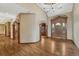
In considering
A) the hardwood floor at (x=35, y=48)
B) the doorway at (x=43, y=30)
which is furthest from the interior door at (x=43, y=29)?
the hardwood floor at (x=35, y=48)

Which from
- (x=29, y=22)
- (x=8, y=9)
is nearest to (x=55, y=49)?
(x=29, y=22)

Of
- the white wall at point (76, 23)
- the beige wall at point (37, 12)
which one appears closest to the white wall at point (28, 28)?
the beige wall at point (37, 12)

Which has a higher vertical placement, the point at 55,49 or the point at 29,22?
the point at 29,22

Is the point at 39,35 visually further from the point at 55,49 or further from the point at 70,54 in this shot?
the point at 70,54

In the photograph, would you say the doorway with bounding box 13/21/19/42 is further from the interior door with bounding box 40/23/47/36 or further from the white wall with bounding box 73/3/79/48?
the white wall with bounding box 73/3/79/48

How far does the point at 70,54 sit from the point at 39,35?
588 mm

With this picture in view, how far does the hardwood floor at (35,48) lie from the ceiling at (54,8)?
0.47m

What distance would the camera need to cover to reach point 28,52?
7.92 feet

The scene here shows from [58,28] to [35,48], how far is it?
517mm

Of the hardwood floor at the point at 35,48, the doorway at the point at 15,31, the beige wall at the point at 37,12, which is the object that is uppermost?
the beige wall at the point at 37,12

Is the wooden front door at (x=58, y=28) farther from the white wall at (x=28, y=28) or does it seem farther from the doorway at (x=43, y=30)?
the white wall at (x=28, y=28)

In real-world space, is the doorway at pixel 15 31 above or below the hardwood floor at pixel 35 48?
above

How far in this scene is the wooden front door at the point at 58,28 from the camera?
96.2 inches

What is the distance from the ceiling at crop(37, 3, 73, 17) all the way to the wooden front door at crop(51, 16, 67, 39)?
0.10 metres
